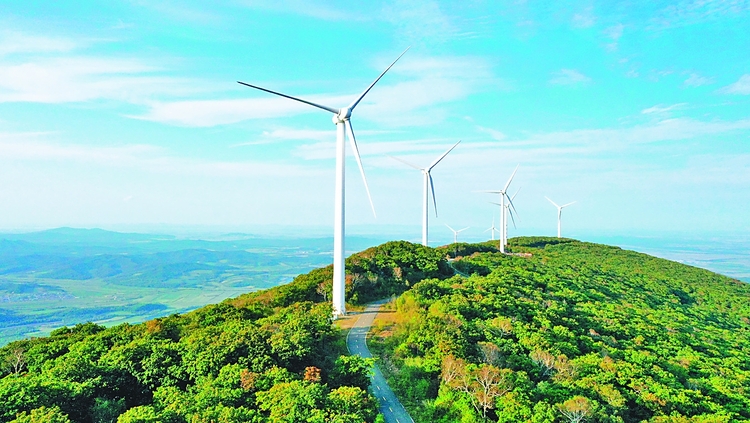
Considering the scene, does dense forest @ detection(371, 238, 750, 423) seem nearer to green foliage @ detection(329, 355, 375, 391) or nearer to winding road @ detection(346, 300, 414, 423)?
winding road @ detection(346, 300, 414, 423)

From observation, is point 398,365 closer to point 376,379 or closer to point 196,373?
point 376,379

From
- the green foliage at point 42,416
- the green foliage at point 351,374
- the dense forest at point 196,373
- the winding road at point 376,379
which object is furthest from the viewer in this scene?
the green foliage at point 351,374

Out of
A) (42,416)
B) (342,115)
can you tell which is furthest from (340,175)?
(42,416)

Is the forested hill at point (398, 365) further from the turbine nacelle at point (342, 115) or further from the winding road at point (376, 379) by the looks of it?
the turbine nacelle at point (342, 115)

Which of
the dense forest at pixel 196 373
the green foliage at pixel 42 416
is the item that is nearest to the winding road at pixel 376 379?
the dense forest at pixel 196 373

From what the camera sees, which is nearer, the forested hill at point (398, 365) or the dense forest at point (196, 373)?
the dense forest at point (196, 373)
